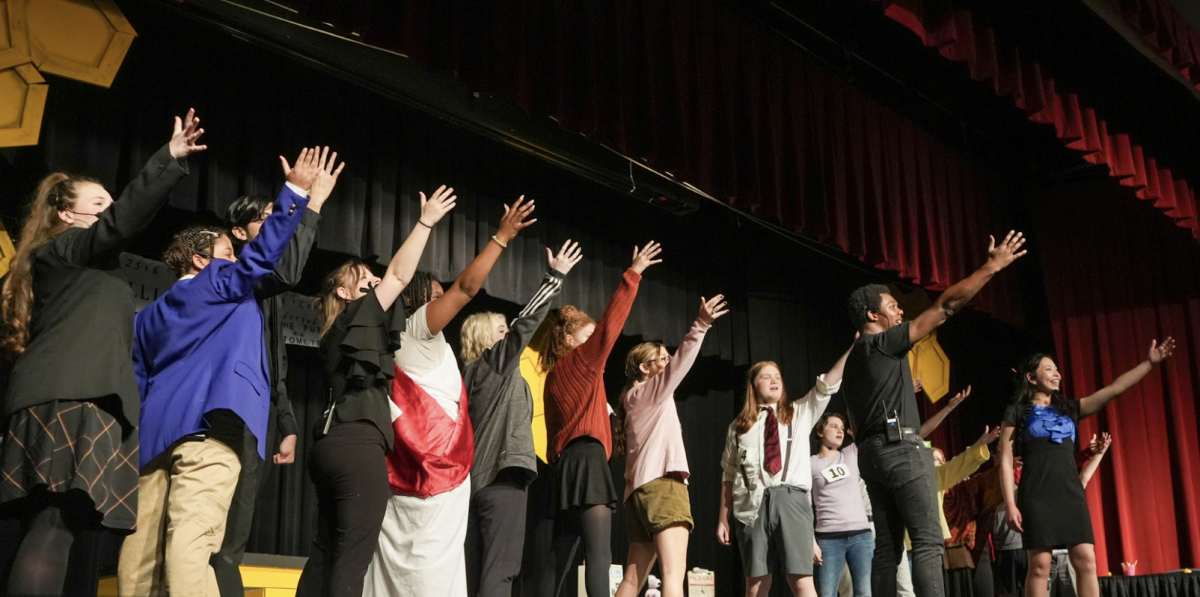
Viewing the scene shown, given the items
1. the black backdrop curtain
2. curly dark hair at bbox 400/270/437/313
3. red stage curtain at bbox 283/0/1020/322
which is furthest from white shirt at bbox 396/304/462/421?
the black backdrop curtain

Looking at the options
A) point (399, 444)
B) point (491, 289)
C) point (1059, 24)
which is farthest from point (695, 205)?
point (399, 444)

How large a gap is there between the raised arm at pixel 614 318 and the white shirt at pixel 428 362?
2.87ft

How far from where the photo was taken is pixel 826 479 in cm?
576

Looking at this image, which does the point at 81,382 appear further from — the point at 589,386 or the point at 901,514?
the point at 901,514

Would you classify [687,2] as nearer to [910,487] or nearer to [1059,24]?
[1059,24]

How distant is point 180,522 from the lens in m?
2.58

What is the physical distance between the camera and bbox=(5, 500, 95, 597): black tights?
232 centimetres

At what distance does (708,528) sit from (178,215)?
4.65m

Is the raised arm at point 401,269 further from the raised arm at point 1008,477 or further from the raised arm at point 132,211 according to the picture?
the raised arm at point 1008,477

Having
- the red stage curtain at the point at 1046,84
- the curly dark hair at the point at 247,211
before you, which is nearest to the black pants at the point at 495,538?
the curly dark hair at the point at 247,211

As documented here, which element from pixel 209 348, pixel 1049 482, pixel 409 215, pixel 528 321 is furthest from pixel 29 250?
pixel 1049 482

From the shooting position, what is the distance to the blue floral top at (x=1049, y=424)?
Answer: 4816 millimetres

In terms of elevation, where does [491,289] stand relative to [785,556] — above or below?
above

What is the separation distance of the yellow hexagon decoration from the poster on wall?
16.7 ft
